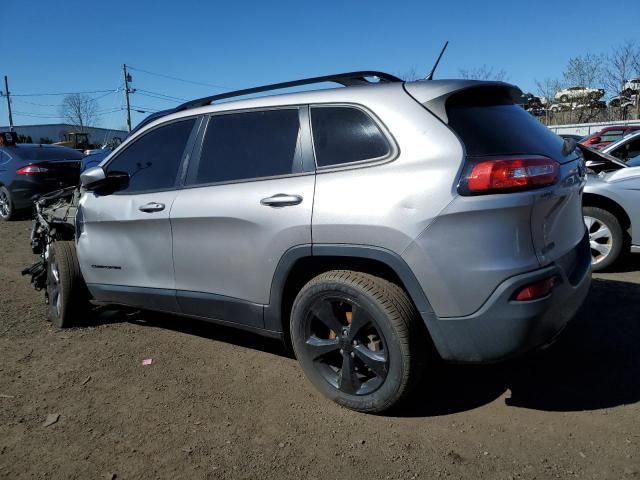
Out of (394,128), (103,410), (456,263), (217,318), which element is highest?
(394,128)

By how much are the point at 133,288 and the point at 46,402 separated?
3.21 ft

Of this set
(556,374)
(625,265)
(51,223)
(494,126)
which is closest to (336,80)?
(494,126)

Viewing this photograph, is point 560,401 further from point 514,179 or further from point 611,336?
point 514,179

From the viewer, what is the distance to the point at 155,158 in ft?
12.5

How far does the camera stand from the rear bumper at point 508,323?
242 centimetres

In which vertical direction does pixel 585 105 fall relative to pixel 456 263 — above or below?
above

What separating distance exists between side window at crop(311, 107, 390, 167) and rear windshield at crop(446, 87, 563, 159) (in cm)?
40

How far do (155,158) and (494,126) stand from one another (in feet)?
7.78

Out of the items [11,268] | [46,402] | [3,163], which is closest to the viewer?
[46,402]

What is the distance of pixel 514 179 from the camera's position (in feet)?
7.95

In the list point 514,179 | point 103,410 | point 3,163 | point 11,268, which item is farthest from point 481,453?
point 3,163

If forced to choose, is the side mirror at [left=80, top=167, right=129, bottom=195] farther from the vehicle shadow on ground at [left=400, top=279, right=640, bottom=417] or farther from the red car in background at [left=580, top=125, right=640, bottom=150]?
the red car in background at [left=580, top=125, right=640, bottom=150]

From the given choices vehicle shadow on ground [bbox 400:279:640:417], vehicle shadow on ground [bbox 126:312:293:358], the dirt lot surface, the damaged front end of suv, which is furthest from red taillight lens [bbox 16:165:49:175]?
vehicle shadow on ground [bbox 400:279:640:417]

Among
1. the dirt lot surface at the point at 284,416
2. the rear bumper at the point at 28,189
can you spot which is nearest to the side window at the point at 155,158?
the dirt lot surface at the point at 284,416
